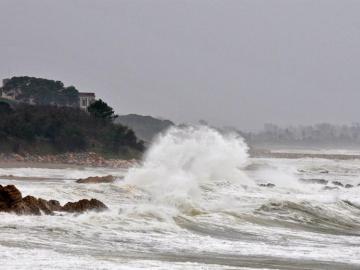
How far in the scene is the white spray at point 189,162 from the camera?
28.5 metres

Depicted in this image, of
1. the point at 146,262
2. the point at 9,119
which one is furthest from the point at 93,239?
the point at 9,119

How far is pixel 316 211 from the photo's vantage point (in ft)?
75.0

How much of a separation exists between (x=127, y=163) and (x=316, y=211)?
42.6 metres

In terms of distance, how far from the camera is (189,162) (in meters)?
36.2

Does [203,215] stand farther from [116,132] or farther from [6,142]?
[116,132]

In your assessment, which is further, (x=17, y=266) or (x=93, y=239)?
(x=93, y=239)

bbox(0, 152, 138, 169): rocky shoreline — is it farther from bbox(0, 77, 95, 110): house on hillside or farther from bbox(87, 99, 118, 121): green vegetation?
bbox(0, 77, 95, 110): house on hillside

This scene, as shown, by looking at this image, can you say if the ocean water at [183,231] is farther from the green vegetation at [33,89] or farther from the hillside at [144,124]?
the hillside at [144,124]

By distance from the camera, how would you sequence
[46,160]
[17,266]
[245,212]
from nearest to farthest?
[17,266]
[245,212]
[46,160]

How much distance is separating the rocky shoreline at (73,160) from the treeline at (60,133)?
1862 millimetres

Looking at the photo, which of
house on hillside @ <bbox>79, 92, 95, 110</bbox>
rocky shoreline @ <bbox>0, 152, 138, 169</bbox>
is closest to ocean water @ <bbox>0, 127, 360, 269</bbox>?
rocky shoreline @ <bbox>0, 152, 138, 169</bbox>

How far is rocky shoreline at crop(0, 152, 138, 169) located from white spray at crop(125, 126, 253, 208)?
1979 centimetres

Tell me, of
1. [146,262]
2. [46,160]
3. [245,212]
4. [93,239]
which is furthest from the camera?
[46,160]

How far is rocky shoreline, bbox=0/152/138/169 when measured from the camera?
61.2 meters
